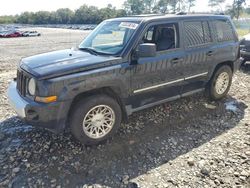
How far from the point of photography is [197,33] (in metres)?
4.50

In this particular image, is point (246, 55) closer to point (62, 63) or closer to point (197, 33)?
point (197, 33)

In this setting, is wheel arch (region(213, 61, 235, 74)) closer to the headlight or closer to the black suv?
the black suv

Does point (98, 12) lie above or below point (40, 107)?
above

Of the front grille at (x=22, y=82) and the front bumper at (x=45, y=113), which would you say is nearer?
the front bumper at (x=45, y=113)

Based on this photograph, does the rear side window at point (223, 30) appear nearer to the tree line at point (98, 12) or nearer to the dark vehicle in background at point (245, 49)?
the dark vehicle in background at point (245, 49)

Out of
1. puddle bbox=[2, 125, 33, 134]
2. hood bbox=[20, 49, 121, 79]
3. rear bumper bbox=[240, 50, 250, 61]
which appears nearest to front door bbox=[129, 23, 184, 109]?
hood bbox=[20, 49, 121, 79]

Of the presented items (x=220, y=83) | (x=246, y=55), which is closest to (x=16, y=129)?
(x=220, y=83)

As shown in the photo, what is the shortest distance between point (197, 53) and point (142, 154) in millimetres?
2287

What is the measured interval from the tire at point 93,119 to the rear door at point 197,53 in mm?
1683

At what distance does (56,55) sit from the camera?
3.79 meters

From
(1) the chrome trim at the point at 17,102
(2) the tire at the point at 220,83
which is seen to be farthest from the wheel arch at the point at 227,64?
(1) the chrome trim at the point at 17,102

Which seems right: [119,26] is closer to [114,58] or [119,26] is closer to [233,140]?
[114,58]

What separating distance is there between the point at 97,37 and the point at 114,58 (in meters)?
1.11

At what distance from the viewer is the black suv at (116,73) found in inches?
122
